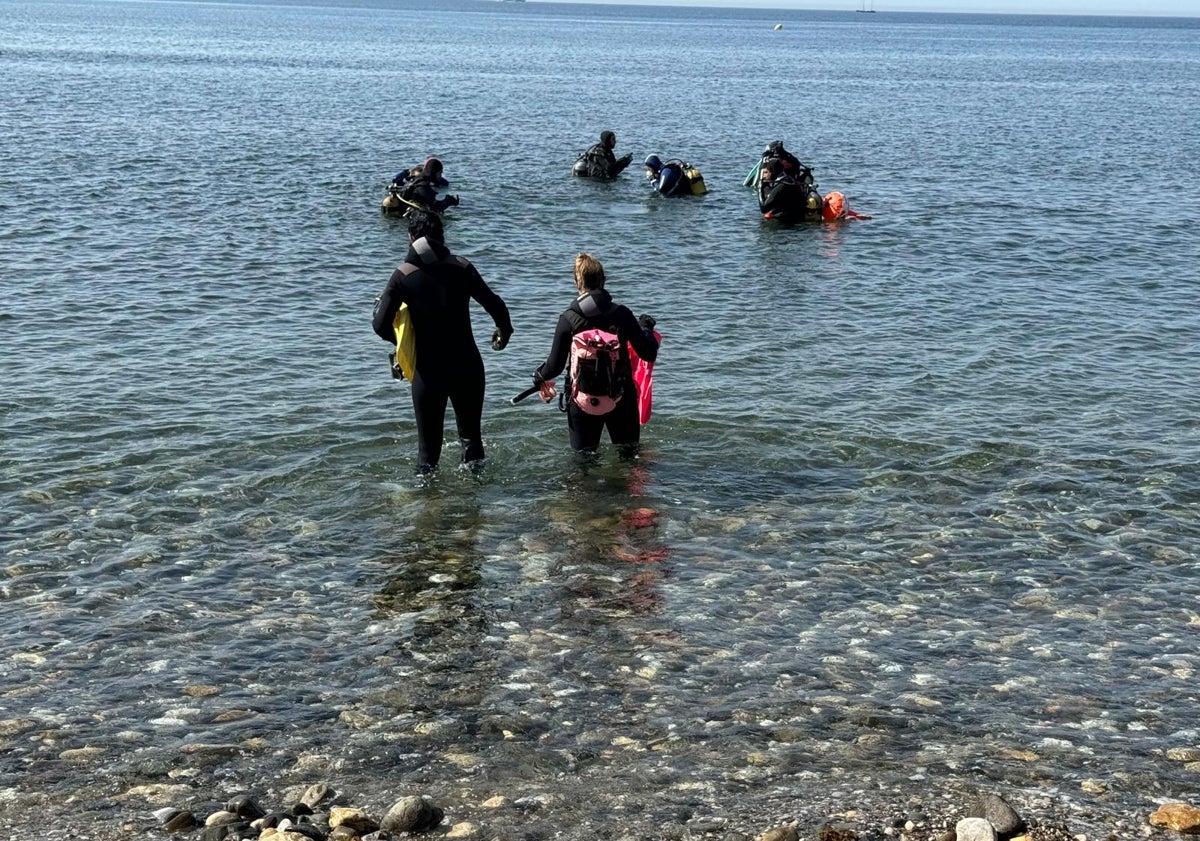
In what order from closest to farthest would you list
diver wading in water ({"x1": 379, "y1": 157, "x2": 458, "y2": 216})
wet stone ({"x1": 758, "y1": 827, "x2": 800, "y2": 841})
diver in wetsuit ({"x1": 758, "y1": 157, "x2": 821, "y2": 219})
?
1. wet stone ({"x1": 758, "y1": 827, "x2": 800, "y2": 841})
2. diver wading in water ({"x1": 379, "y1": 157, "x2": 458, "y2": 216})
3. diver in wetsuit ({"x1": 758, "y1": 157, "x2": 821, "y2": 219})

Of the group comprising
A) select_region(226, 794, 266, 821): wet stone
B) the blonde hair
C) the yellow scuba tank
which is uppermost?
the blonde hair

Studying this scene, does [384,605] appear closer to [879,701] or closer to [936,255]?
[879,701]

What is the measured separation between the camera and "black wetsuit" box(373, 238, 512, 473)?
404 inches

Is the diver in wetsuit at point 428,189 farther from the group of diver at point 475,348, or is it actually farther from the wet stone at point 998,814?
the wet stone at point 998,814

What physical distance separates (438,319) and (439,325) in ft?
0.20

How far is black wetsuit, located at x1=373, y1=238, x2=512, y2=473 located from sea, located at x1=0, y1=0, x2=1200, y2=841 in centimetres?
85

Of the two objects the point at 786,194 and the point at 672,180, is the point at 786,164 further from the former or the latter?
the point at 672,180

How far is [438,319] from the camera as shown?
34.1 ft

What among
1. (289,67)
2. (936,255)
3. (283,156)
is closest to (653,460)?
(936,255)

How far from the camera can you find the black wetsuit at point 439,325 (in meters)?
10.3

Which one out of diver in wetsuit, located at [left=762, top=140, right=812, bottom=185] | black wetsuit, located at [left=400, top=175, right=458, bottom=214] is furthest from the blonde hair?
diver in wetsuit, located at [left=762, top=140, right=812, bottom=185]

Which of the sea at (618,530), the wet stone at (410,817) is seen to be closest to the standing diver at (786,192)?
the sea at (618,530)

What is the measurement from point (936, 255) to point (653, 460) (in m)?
12.5

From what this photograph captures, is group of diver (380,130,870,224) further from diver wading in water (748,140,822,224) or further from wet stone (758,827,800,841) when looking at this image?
wet stone (758,827,800,841)
